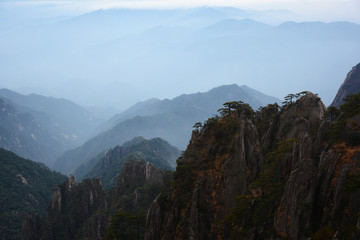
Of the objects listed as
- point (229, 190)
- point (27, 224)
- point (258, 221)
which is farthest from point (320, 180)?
point (27, 224)

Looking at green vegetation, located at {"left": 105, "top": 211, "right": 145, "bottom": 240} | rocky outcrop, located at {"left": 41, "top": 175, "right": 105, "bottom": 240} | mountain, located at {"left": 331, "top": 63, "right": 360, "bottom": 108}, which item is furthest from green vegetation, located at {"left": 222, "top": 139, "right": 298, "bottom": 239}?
mountain, located at {"left": 331, "top": 63, "right": 360, "bottom": 108}

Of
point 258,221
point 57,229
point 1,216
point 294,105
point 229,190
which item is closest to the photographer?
point 258,221

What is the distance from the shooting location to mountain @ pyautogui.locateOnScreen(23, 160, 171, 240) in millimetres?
78312

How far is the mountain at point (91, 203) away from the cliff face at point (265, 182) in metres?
35.2

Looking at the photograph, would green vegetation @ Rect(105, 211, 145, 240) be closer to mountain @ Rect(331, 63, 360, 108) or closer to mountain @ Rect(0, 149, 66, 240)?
mountain @ Rect(0, 149, 66, 240)

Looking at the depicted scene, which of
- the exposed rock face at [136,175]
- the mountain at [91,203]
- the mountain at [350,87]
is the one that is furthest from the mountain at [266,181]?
the mountain at [350,87]

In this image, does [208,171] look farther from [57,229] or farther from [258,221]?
[57,229]

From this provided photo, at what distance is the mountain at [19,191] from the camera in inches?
4518

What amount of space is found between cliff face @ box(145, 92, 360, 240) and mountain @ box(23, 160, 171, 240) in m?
35.2

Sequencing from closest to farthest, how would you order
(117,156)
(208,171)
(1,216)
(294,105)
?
(208,171), (294,105), (1,216), (117,156)

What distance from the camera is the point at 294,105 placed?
4453cm

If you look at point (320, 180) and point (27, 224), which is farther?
point (27, 224)

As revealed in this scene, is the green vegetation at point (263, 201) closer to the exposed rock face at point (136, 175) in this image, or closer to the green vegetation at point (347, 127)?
the green vegetation at point (347, 127)

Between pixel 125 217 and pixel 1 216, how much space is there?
89.4 metres
